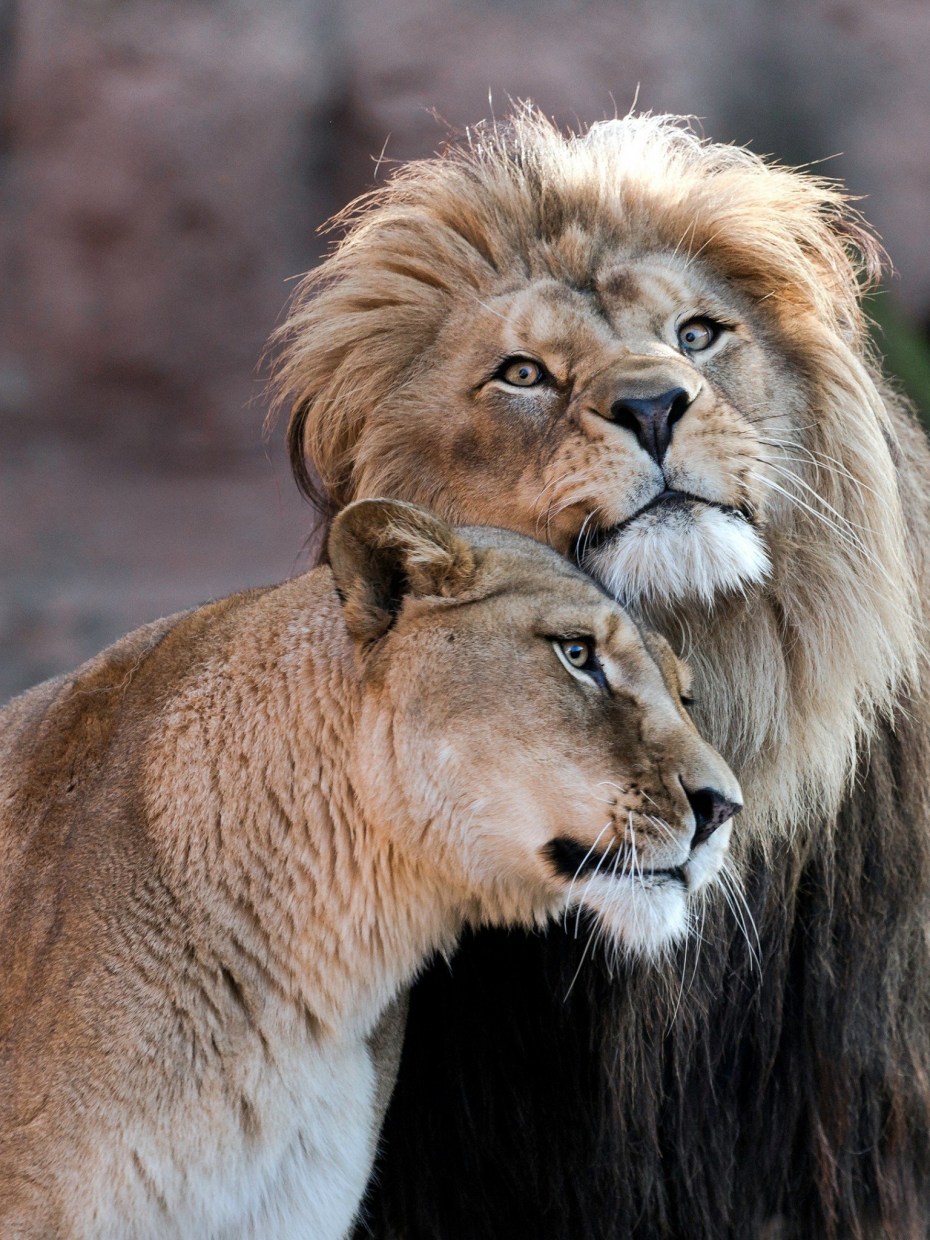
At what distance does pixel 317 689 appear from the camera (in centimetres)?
232

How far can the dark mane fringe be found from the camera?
2.96m

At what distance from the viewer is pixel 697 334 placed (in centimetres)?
277

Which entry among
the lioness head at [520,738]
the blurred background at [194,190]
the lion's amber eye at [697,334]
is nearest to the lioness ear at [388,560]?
the lioness head at [520,738]

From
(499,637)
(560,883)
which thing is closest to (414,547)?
(499,637)

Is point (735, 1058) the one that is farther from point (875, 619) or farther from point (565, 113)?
point (565, 113)

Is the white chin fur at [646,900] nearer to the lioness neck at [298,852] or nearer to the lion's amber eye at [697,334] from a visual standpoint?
the lioness neck at [298,852]

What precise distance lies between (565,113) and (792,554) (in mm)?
3718

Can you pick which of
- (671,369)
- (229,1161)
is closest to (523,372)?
(671,369)

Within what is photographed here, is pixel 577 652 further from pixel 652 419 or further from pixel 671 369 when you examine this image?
pixel 671 369

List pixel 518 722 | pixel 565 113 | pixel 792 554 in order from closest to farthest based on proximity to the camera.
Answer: pixel 518 722, pixel 792 554, pixel 565 113

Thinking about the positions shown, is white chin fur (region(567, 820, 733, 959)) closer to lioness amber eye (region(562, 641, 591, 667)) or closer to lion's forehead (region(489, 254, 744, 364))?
lioness amber eye (region(562, 641, 591, 667))

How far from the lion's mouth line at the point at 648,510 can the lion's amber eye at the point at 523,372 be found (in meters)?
0.35

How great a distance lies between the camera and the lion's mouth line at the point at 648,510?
2438 millimetres

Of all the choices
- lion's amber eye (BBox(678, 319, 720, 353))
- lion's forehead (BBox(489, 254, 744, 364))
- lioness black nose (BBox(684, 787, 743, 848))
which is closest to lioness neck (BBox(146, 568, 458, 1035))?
lioness black nose (BBox(684, 787, 743, 848))
